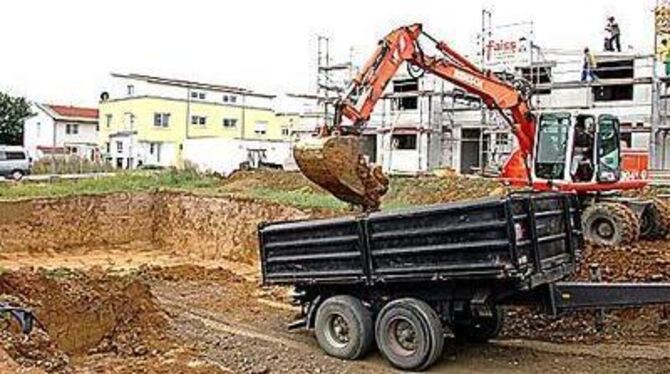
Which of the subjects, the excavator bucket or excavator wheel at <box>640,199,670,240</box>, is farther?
excavator wheel at <box>640,199,670,240</box>

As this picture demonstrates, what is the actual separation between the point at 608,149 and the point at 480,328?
6.02m

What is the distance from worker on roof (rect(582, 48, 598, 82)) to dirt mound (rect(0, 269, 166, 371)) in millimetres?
20464

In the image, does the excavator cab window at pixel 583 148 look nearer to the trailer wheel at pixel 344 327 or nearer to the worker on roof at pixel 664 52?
the trailer wheel at pixel 344 327

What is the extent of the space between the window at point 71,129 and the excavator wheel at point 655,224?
58.7 metres

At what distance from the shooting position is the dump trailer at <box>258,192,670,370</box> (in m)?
8.85

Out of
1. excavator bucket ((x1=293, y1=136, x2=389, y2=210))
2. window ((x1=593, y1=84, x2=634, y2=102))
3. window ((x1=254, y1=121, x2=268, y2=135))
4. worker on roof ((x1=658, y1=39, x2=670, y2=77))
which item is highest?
worker on roof ((x1=658, y1=39, x2=670, y2=77))

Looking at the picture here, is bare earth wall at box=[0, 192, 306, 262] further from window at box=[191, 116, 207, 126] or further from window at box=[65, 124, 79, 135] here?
window at box=[65, 124, 79, 135]

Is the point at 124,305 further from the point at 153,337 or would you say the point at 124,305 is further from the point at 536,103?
the point at 536,103

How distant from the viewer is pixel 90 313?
432 inches

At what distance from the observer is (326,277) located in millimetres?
10281

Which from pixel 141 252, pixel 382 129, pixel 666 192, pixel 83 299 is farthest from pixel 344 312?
pixel 382 129

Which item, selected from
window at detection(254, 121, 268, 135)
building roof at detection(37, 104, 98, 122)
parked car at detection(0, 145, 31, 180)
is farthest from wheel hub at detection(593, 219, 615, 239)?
building roof at detection(37, 104, 98, 122)

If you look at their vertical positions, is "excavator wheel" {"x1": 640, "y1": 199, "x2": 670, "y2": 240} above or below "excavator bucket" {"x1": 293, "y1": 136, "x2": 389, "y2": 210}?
below

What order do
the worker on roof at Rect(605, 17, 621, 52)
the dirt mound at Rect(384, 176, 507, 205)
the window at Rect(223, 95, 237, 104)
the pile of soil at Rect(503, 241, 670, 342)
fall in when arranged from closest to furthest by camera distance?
the pile of soil at Rect(503, 241, 670, 342) → the dirt mound at Rect(384, 176, 507, 205) → the worker on roof at Rect(605, 17, 621, 52) → the window at Rect(223, 95, 237, 104)
